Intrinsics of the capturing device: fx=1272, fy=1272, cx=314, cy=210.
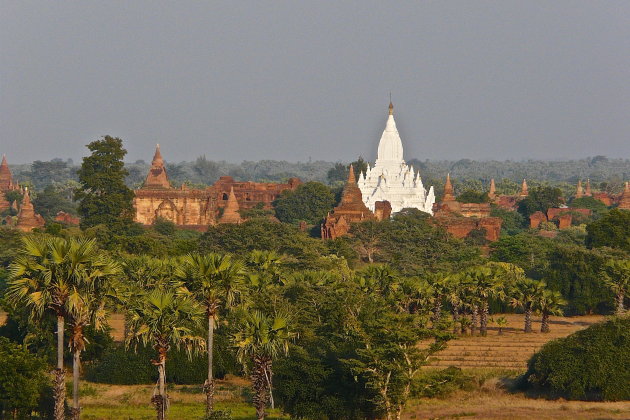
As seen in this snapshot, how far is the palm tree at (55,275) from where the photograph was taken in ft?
83.3

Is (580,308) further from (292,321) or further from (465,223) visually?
(465,223)

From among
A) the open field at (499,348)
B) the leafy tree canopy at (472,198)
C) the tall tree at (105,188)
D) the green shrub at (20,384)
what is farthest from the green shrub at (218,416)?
the leafy tree canopy at (472,198)

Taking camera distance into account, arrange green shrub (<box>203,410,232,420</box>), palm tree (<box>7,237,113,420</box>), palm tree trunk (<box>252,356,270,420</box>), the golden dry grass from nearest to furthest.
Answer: palm tree (<box>7,237,113,420</box>) → green shrub (<box>203,410,232,420</box>) → palm tree trunk (<box>252,356,270,420</box>) → the golden dry grass

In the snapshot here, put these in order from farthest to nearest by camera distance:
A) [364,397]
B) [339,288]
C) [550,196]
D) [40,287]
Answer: [550,196] → [339,288] → [364,397] → [40,287]

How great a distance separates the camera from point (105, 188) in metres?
86.8

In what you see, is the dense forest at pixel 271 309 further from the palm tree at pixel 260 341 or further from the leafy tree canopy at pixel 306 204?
the leafy tree canopy at pixel 306 204

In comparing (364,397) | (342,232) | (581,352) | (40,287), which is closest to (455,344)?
(581,352)

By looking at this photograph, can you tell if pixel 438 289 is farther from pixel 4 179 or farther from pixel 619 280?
pixel 4 179

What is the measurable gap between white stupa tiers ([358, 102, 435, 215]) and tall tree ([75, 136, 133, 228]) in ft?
70.9

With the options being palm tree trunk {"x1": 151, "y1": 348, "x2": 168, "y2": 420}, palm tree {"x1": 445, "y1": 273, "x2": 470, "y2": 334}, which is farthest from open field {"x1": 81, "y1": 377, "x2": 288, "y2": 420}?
palm tree {"x1": 445, "y1": 273, "x2": 470, "y2": 334}

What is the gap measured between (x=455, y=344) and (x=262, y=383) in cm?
1697

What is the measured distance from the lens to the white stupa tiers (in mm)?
102188

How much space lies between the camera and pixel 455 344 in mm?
45594

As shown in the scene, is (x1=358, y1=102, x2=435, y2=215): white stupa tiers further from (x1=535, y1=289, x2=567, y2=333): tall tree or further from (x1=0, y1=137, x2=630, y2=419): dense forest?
(x1=535, y1=289, x2=567, y2=333): tall tree
